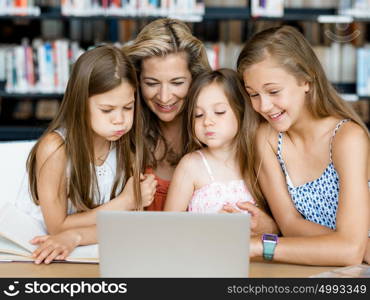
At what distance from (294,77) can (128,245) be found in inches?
27.3

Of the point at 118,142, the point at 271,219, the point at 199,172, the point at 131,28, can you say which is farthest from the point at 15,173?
the point at 131,28

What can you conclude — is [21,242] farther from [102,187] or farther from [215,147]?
[215,147]

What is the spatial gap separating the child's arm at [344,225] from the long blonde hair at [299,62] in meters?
0.09

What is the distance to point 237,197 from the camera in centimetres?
178

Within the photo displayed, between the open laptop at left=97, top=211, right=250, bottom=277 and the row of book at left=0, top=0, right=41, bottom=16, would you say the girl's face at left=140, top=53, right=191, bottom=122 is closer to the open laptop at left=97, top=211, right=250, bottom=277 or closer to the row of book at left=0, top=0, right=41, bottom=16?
the open laptop at left=97, top=211, right=250, bottom=277

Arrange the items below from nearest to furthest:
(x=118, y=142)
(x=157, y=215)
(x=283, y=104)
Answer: (x=157, y=215)
(x=283, y=104)
(x=118, y=142)

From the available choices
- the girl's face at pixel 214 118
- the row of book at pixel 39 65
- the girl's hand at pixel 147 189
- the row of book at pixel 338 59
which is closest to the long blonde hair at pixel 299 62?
the girl's face at pixel 214 118

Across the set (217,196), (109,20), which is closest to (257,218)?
(217,196)

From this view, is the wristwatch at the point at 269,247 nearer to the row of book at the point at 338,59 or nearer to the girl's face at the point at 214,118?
the girl's face at the point at 214,118

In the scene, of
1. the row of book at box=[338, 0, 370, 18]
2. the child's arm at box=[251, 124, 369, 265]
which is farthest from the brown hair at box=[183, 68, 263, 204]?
the row of book at box=[338, 0, 370, 18]

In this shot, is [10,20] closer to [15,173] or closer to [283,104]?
[15,173]

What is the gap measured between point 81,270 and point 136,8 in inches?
89.0

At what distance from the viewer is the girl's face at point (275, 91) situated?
1.61 meters

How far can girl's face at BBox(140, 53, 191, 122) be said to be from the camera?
6.24 ft
